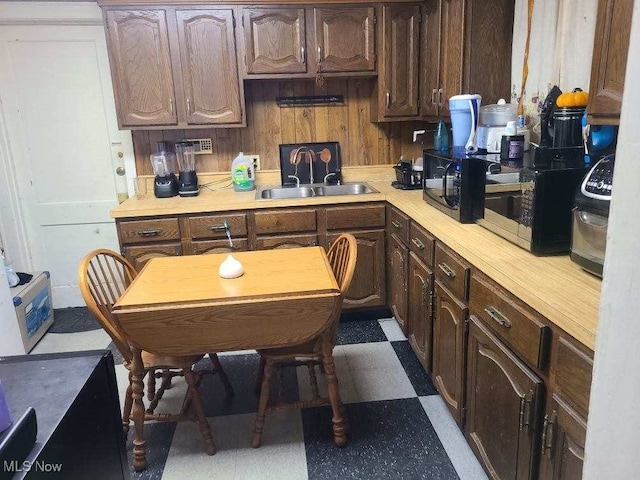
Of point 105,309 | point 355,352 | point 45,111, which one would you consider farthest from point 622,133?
point 45,111

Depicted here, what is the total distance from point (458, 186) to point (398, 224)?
0.60 meters

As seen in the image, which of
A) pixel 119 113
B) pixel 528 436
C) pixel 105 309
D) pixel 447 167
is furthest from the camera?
pixel 119 113

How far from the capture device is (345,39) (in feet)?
9.84

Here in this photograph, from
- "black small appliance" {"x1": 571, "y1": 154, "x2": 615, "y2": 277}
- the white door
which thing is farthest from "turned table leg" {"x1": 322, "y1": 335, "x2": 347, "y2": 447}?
the white door

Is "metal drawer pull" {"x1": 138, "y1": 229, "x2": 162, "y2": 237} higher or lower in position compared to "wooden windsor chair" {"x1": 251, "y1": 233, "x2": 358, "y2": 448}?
higher

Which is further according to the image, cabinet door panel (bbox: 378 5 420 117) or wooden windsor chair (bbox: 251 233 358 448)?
cabinet door panel (bbox: 378 5 420 117)

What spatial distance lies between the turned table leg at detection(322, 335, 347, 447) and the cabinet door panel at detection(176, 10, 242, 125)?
1775mm

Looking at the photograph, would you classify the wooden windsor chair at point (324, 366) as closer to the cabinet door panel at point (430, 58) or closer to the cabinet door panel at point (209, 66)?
the cabinet door panel at point (430, 58)

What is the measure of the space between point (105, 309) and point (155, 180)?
149 centimetres

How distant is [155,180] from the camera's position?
316 centimetres

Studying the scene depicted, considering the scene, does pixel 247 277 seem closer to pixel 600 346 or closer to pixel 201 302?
pixel 201 302

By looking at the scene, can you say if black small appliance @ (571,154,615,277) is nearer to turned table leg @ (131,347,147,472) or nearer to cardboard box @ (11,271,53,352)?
turned table leg @ (131,347,147,472)

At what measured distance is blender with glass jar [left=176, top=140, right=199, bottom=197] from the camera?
3146 millimetres

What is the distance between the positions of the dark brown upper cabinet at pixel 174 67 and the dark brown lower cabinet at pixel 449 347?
1823mm
